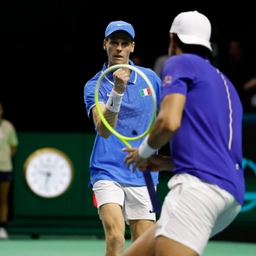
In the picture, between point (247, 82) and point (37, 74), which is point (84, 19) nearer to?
point (37, 74)

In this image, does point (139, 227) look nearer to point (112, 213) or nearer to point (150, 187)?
point (112, 213)

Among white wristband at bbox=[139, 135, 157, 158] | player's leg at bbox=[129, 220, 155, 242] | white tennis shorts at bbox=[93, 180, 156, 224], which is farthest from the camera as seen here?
player's leg at bbox=[129, 220, 155, 242]

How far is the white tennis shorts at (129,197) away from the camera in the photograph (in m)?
7.32

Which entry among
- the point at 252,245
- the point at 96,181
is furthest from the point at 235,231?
the point at 96,181

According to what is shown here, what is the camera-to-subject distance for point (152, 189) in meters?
5.64

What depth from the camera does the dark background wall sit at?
51.0 ft

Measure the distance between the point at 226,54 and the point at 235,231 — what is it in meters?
3.68

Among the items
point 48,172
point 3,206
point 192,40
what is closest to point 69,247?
point 48,172

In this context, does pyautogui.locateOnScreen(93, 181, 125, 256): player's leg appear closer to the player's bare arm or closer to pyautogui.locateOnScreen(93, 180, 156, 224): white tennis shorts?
pyautogui.locateOnScreen(93, 180, 156, 224): white tennis shorts

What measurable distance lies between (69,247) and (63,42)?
4924 mm

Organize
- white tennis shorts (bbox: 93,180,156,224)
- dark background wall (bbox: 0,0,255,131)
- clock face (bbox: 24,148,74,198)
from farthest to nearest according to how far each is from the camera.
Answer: dark background wall (bbox: 0,0,255,131)
clock face (bbox: 24,148,74,198)
white tennis shorts (bbox: 93,180,156,224)

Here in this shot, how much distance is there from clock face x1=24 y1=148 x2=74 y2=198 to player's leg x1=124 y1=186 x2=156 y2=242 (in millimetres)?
6002

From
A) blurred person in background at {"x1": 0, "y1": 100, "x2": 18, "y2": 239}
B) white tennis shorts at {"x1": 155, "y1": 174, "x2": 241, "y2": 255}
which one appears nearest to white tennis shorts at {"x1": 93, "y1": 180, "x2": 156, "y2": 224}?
white tennis shorts at {"x1": 155, "y1": 174, "x2": 241, "y2": 255}

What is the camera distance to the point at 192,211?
4953 millimetres
